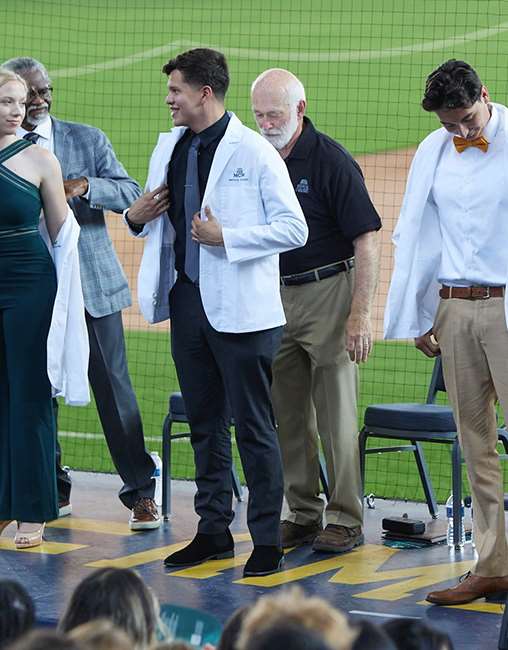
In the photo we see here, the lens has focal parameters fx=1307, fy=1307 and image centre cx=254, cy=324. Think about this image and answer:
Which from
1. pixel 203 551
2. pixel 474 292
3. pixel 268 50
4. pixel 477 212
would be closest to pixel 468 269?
pixel 474 292

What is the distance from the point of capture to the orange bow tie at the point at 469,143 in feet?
14.0

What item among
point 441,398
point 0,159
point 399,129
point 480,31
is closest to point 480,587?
point 0,159

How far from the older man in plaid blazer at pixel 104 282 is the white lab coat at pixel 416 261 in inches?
55.8

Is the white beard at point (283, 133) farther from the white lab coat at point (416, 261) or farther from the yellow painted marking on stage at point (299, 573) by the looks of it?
the yellow painted marking on stage at point (299, 573)

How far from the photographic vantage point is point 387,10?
52.5ft

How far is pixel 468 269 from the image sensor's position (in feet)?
14.2

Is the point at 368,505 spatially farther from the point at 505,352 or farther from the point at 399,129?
the point at 399,129

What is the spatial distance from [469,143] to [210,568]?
1811mm

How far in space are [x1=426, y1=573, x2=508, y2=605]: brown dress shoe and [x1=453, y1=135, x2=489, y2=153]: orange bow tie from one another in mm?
1424

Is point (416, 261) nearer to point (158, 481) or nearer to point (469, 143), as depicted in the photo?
point (469, 143)

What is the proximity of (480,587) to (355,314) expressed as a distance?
1.20 metres

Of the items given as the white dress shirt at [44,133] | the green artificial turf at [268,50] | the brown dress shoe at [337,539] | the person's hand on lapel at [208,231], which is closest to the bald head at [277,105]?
the person's hand on lapel at [208,231]

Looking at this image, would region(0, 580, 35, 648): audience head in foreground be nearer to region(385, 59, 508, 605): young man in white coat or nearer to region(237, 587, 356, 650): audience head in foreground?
region(237, 587, 356, 650): audience head in foreground

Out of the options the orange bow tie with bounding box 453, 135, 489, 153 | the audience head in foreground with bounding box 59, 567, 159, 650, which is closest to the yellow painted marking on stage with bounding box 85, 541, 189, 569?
the orange bow tie with bounding box 453, 135, 489, 153
